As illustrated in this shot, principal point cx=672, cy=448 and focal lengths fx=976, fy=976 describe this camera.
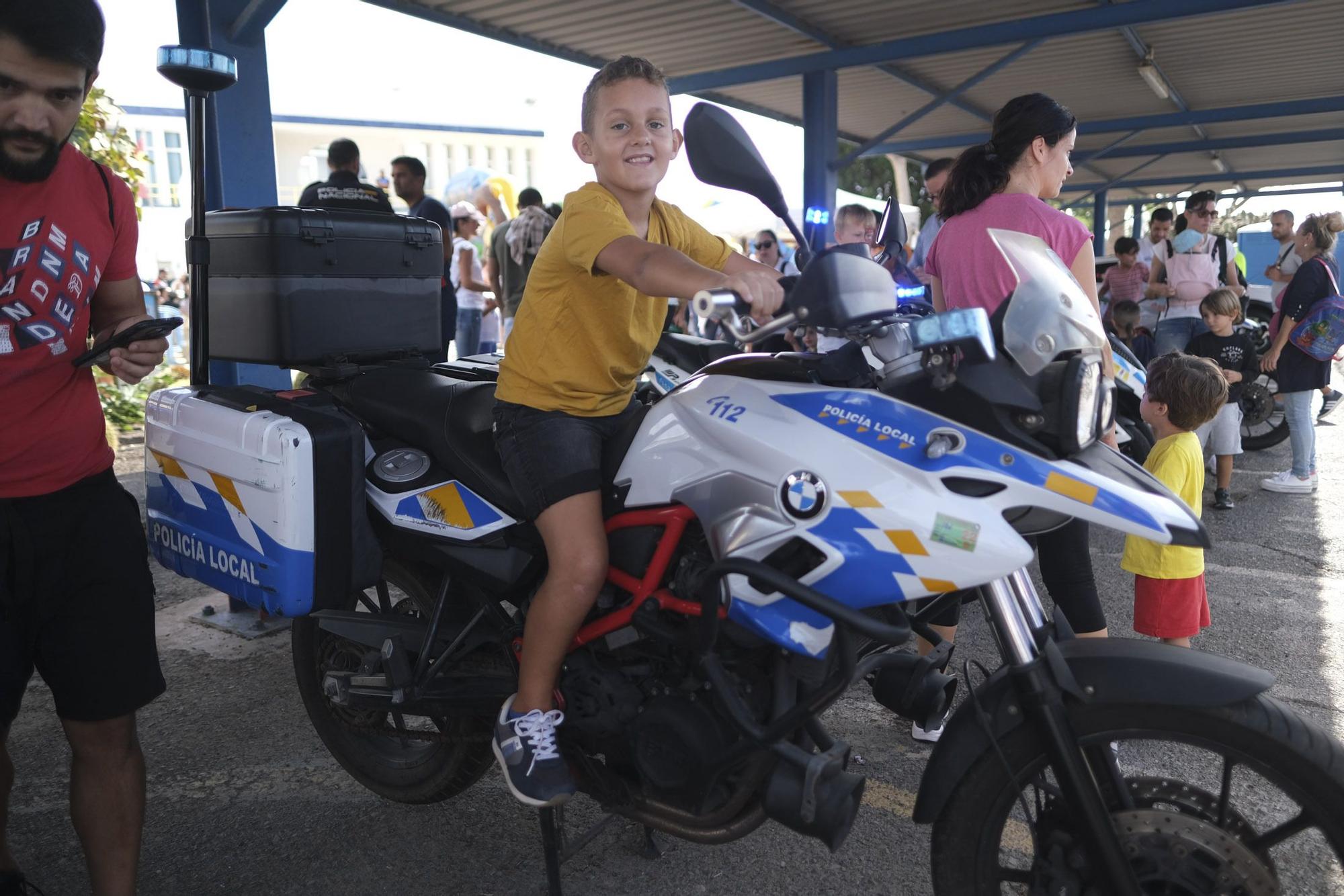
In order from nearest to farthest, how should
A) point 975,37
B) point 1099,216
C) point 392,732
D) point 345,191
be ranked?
1. point 392,732
2. point 345,191
3. point 975,37
4. point 1099,216

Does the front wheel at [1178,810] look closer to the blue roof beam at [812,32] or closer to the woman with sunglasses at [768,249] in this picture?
the woman with sunglasses at [768,249]

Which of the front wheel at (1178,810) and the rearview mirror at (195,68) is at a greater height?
the rearview mirror at (195,68)

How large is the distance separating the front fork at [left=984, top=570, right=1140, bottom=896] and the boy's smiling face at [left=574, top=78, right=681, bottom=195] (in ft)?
3.86

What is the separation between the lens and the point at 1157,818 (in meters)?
1.75

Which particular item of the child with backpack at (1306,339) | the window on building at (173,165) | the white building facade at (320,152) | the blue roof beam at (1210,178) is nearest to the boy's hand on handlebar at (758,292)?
the child with backpack at (1306,339)

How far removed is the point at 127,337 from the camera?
80.7 inches

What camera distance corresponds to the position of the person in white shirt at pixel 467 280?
916 centimetres

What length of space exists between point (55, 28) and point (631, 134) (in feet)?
3.72

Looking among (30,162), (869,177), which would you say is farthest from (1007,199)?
(869,177)

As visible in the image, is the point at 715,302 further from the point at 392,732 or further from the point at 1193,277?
the point at 1193,277

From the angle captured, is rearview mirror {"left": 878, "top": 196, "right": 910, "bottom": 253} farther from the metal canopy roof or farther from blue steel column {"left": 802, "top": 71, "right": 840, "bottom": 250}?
blue steel column {"left": 802, "top": 71, "right": 840, "bottom": 250}

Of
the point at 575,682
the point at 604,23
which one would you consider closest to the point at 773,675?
the point at 575,682

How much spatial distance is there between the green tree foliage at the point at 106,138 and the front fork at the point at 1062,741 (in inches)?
308

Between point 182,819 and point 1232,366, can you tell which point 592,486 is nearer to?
point 182,819
